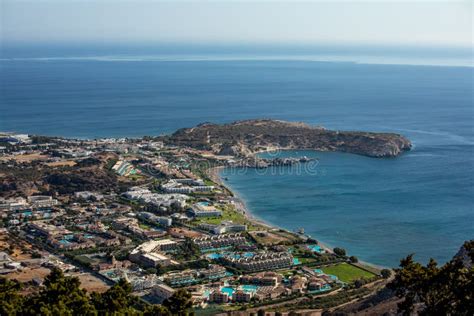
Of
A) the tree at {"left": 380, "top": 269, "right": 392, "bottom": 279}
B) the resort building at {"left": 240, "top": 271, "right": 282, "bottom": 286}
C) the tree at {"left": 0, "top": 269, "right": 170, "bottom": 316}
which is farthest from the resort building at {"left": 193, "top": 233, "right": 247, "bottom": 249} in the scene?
the tree at {"left": 0, "top": 269, "right": 170, "bottom": 316}

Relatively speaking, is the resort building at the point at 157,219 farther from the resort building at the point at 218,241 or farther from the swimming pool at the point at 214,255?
the swimming pool at the point at 214,255

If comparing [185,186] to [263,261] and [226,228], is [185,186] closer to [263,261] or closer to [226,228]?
[226,228]

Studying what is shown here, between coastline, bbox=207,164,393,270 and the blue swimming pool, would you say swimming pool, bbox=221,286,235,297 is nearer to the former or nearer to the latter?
the blue swimming pool

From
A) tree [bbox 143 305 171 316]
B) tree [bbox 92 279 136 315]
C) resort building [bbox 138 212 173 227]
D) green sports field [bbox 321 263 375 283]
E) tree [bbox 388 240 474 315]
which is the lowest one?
green sports field [bbox 321 263 375 283]

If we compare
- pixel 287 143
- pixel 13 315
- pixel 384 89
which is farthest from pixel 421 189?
pixel 384 89

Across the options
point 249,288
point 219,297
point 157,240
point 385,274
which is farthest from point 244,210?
point 219,297
